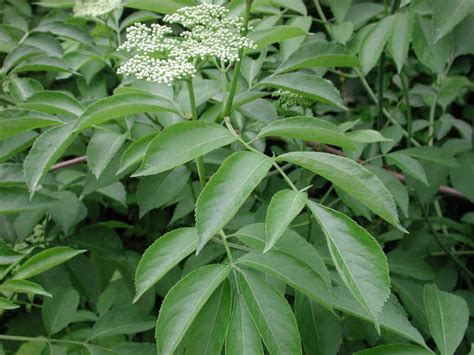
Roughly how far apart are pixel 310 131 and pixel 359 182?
14cm

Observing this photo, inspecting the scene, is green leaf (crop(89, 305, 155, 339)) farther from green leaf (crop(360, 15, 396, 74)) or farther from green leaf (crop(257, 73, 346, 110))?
green leaf (crop(360, 15, 396, 74))

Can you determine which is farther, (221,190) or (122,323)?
(122,323)

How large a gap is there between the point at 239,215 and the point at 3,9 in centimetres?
149

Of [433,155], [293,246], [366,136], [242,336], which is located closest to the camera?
[242,336]

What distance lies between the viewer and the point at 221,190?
0.83 m

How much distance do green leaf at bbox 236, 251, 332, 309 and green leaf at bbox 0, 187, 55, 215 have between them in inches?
19.4

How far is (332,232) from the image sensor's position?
0.84 meters

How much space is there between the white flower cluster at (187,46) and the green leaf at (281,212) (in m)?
0.28

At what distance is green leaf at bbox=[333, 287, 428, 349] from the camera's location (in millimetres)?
1029

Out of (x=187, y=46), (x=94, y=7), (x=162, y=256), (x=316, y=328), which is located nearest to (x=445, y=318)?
(x=316, y=328)

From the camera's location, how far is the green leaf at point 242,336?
884mm

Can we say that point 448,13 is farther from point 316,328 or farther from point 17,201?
point 17,201

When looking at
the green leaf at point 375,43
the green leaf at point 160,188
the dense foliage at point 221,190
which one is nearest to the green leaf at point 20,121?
the dense foliage at point 221,190

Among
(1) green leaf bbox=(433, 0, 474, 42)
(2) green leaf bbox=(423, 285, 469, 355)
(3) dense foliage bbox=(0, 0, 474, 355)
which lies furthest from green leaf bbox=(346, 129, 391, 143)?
(2) green leaf bbox=(423, 285, 469, 355)
